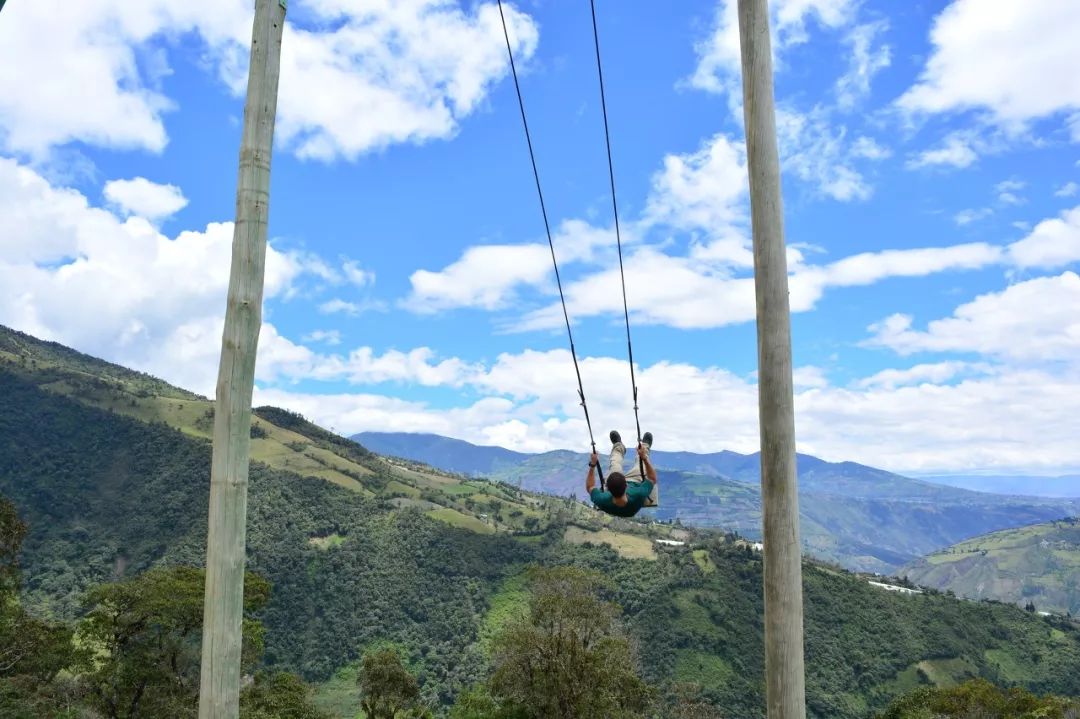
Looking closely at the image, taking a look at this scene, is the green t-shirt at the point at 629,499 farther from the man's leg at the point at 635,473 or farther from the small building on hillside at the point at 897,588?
the small building on hillside at the point at 897,588

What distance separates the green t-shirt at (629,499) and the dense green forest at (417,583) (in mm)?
67179

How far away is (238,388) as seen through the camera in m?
3.21

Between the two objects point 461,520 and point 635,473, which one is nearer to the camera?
point 635,473

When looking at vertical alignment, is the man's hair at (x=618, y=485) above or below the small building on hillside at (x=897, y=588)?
above

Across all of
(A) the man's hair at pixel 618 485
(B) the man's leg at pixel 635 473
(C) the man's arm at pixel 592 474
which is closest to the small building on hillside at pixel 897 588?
(C) the man's arm at pixel 592 474

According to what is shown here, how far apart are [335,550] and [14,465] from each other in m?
55.0

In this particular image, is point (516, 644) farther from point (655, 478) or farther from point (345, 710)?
point (345, 710)

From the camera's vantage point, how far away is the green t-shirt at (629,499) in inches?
281

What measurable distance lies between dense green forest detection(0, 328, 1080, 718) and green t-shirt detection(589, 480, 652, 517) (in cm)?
6718

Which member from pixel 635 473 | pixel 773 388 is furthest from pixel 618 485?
pixel 773 388

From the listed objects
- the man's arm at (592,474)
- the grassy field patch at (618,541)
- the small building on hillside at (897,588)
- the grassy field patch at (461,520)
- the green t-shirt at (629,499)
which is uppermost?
the man's arm at (592,474)

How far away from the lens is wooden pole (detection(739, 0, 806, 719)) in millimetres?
2971

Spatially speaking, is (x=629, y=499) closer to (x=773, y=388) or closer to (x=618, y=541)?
(x=773, y=388)

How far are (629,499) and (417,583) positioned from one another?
9778cm
